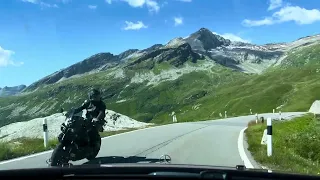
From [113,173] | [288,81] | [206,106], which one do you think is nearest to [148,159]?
[113,173]

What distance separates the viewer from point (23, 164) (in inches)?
463

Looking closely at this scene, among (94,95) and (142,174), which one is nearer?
(142,174)

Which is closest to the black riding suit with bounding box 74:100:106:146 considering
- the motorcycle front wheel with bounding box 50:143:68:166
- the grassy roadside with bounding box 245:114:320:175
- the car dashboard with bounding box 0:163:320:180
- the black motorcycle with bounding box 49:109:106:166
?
the black motorcycle with bounding box 49:109:106:166

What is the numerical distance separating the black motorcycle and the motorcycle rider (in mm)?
136

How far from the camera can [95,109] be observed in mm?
11383

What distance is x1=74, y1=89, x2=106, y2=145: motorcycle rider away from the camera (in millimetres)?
10953

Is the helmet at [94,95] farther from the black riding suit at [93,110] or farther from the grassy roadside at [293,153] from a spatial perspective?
the grassy roadside at [293,153]

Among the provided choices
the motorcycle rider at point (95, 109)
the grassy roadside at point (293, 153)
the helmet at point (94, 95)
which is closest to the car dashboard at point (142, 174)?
the motorcycle rider at point (95, 109)

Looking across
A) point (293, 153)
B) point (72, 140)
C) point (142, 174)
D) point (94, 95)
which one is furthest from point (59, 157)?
point (293, 153)

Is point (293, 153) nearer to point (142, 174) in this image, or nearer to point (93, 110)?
point (93, 110)

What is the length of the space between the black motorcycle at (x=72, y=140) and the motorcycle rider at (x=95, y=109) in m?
0.14

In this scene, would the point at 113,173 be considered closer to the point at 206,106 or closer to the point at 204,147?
the point at 204,147

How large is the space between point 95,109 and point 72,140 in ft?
4.35

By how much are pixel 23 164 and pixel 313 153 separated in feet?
30.6
